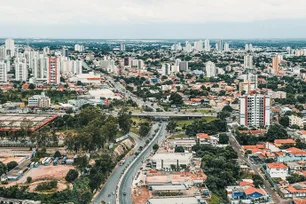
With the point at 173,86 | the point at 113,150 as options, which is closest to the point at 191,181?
the point at 113,150

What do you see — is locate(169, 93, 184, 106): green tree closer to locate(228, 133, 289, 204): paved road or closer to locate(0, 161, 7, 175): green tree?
locate(228, 133, 289, 204): paved road

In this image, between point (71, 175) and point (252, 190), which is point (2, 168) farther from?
point (252, 190)

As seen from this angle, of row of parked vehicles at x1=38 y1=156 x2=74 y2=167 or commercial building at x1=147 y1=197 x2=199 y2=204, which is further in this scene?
row of parked vehicles at x1=38 y1=156 x2=74 y2=167

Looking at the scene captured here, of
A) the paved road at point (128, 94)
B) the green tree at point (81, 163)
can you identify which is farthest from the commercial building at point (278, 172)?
the paved road at point (128, 94)

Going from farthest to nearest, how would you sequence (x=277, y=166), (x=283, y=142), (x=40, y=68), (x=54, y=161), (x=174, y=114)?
1. (x=40, y=68)
2. (x=174, y=114)
3. (x=283, y=142)
4. (x=54, y=161)
5. (x=277, y=166)

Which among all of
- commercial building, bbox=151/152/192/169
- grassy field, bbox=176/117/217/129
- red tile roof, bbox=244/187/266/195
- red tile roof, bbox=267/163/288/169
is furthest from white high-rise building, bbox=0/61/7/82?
red tile roof, bbox=244/187/266/195

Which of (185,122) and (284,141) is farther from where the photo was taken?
(185,122)

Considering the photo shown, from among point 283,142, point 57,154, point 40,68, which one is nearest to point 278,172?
point 283,142

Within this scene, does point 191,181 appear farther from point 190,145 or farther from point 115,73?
point 115,73
